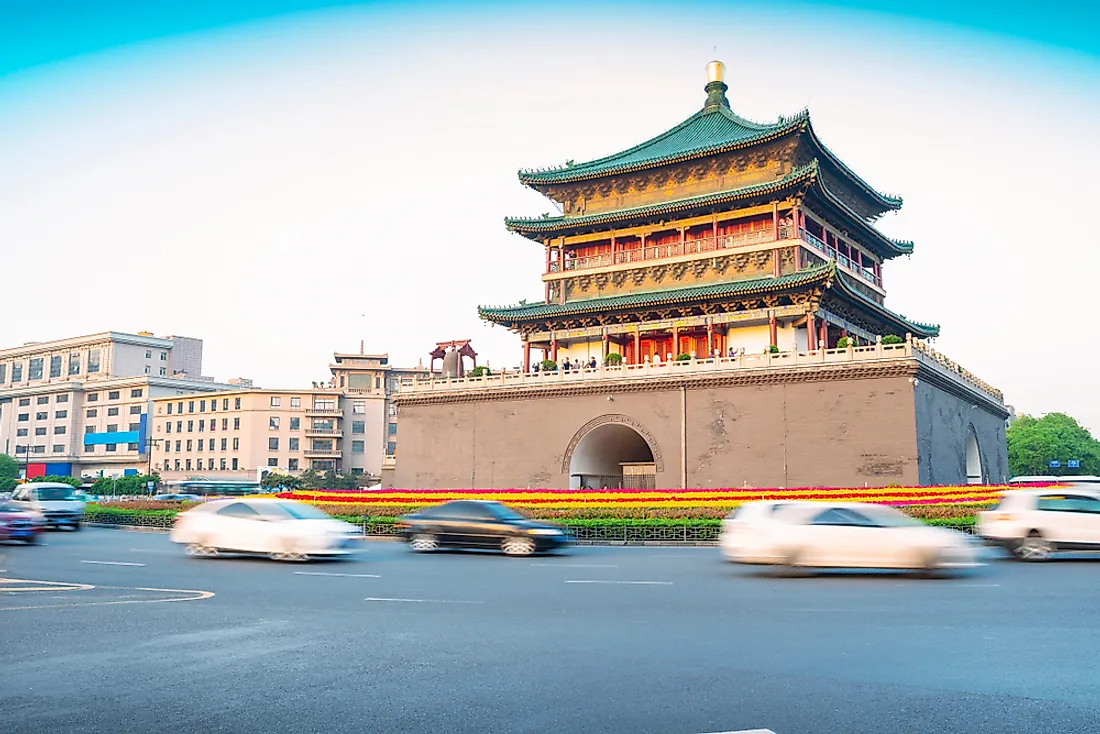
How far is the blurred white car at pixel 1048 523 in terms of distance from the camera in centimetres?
1642

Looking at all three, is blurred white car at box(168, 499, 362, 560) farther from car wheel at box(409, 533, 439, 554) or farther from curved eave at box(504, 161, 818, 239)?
curved eave at box(504, 161, 818, 239)

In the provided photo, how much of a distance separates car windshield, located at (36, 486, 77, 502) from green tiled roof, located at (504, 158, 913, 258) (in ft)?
77.1

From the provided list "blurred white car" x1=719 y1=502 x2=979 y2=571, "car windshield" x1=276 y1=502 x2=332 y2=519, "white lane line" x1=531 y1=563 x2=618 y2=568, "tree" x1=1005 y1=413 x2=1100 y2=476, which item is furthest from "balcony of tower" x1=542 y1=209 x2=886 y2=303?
"tree" x1=1005 y1=413 x2=1100 y2=476

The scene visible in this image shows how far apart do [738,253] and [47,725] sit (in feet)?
120

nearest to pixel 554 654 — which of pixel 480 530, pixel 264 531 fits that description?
pixel 264 531

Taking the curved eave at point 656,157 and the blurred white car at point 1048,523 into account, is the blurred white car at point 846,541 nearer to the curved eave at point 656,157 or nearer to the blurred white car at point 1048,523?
the blurred white car at point 1048,523

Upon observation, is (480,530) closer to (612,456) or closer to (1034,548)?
(1034,548)

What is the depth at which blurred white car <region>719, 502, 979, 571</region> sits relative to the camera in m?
13.8

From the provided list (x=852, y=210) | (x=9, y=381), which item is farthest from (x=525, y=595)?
(x=9, y=381)

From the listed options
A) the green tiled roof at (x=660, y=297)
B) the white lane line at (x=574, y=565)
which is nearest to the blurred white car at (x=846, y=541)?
the white lane line at (x=574, y=565)

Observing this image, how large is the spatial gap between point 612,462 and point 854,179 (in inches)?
692

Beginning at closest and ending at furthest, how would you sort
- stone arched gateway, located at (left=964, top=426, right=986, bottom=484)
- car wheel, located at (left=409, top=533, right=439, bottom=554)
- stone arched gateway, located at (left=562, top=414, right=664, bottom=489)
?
car wheel, located at (left=409, top=533, right=439, bottom=554) → stone arched gateway, located at (left=562, top=414, right=664, bottom=489) → stone arched gateway, located at (left=964, top=426, right=986, bottom=484)

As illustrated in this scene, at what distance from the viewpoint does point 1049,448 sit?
83562 millimetres

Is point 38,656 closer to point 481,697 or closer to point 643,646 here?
point 481,697
